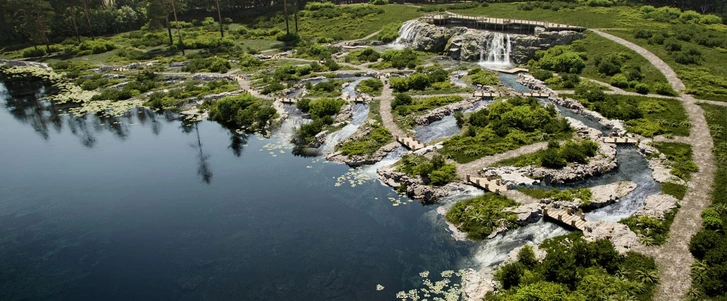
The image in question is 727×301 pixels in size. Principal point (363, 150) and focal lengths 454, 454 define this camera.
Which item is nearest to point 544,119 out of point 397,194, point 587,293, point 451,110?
point 451,110

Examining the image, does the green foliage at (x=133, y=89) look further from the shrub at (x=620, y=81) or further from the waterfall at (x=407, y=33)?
the shrub at (x=620, y=81)

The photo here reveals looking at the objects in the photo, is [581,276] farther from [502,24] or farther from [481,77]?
[502,24]

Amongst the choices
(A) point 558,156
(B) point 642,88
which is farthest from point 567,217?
(B) point 642,88

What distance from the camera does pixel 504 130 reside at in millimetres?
59406

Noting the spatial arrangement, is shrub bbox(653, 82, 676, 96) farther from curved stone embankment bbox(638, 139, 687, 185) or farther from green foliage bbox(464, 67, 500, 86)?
green foliage bbox(464, 67, 500, 86)

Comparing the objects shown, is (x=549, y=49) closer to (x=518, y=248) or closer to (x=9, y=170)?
(x=518, y=248)

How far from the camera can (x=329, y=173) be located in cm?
5625

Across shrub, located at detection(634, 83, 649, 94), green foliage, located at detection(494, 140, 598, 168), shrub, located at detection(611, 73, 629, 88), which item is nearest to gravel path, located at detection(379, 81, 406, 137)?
green foliage, located at detection(494, 140, 598, 168)

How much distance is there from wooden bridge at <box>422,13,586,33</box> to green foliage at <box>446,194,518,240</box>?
227 ft

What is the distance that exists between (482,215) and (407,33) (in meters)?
85.8

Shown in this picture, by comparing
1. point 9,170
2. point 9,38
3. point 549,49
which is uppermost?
point 9,38

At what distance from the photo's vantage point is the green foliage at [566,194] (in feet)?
147

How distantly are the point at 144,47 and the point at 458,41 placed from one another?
90.0 metres

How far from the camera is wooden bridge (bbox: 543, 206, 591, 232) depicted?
133ft
